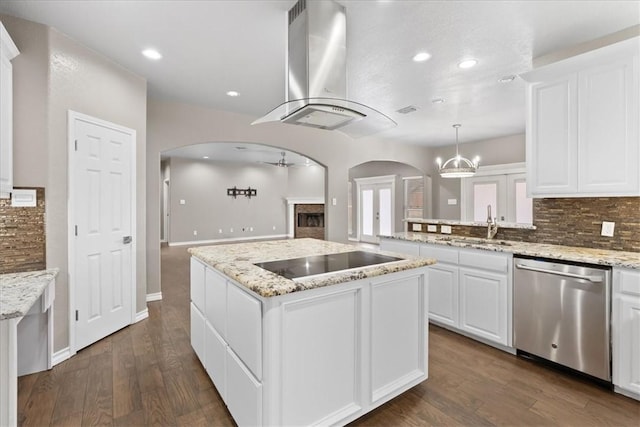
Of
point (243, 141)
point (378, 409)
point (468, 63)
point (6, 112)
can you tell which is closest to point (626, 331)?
point (378, 409)

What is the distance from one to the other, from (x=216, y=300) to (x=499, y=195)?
663 cm

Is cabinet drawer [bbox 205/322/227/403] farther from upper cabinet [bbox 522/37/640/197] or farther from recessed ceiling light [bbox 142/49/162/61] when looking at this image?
upper cabinet [bbox 522/37/640/197]

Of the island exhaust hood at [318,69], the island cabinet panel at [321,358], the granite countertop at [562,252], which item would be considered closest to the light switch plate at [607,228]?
the granite countertop at [562,252]

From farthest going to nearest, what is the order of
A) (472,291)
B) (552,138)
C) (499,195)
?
(499,195), (472,291), (552,138)

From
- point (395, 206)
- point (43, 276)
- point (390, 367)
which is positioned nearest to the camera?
point (390, 367)

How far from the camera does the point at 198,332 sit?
2434mm

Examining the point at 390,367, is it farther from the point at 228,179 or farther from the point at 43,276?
the point at 228,179

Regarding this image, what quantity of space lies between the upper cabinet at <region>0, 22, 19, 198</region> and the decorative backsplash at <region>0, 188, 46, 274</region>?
0.20 metres

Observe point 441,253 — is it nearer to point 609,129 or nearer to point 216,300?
point 609,129

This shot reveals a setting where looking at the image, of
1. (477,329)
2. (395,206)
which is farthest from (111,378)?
(395,206)

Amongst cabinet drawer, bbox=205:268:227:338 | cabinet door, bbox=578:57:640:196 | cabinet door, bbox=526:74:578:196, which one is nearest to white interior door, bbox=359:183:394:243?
cabinet door, bbox=526:74:578:196

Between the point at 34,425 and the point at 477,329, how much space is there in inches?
128

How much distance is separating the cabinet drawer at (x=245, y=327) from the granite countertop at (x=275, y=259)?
105 mm

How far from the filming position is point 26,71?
2332 millimetres
